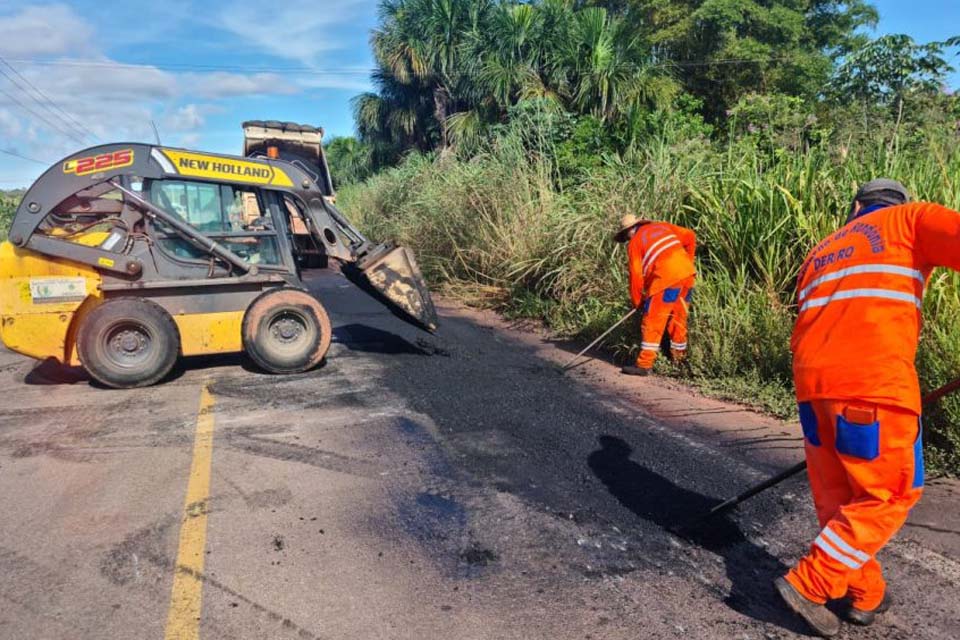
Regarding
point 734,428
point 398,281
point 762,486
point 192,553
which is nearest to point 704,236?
point 734,428

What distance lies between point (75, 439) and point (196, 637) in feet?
10.1

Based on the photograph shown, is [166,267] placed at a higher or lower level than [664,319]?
higher

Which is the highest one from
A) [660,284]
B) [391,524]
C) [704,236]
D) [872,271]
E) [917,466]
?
[704,236]

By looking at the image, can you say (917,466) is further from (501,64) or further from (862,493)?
(501,64)

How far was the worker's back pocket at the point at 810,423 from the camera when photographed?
2865 millimetres

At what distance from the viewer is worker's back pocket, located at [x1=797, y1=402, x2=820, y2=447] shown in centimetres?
287

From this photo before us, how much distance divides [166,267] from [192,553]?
Result: 3921 millimetres

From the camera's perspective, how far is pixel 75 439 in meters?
5.24

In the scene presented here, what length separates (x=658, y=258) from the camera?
6.70 metres

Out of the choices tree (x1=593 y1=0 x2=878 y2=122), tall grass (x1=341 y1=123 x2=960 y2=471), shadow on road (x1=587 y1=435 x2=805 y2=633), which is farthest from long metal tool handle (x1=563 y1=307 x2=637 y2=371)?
tree (x1=593 y1=0 x2=878 y2=122)

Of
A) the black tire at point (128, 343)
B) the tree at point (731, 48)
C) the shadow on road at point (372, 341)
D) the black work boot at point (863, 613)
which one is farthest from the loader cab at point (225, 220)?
the tree at point (731, 48)

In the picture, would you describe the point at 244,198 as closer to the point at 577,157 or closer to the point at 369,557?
the point at 369,557

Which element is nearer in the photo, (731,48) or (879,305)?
(879,305)

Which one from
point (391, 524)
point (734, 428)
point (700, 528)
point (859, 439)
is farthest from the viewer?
point (734, 428)
